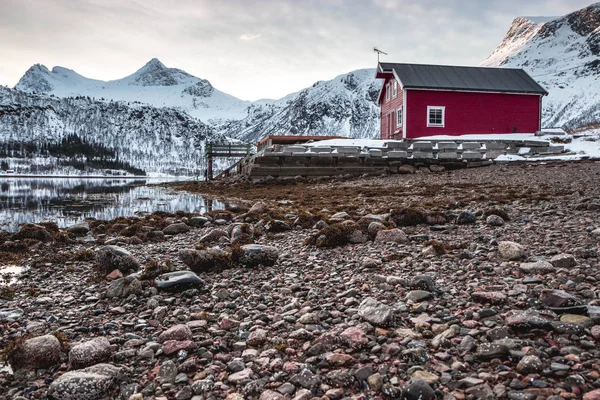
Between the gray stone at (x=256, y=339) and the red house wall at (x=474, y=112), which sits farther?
the red house wall at (x=474, y=112)

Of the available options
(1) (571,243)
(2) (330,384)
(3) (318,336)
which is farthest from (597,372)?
(1) (571,243)

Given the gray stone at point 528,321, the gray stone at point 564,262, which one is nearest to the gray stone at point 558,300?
the gray stone at point 528,321

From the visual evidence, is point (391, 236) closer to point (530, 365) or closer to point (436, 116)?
point (530, 365)

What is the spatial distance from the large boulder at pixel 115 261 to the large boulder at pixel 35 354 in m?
2.23

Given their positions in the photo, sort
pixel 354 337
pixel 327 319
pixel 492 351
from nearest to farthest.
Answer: pixel 492 351 < pixel 354 337 < pixel 327 319

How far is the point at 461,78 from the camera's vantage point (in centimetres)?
3123

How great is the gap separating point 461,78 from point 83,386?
34091 millimetres

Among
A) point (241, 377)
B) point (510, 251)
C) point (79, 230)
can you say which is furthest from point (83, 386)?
point (79, 230)

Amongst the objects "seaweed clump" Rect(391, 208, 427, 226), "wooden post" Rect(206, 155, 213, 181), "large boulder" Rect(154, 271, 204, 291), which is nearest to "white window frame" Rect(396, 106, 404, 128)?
"wooden post" Rect(206, 155, 213, 181)

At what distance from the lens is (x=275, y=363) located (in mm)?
2486

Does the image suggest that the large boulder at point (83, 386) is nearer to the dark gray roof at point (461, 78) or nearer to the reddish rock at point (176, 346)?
the reddish rock at point (176, 346)

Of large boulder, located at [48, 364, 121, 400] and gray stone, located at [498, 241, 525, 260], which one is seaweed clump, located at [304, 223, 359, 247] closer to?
gray stone, located at [498, 241, 525, 260]

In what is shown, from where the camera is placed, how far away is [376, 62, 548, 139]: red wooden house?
1159 inches

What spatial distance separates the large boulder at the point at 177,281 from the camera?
13.1 feet
